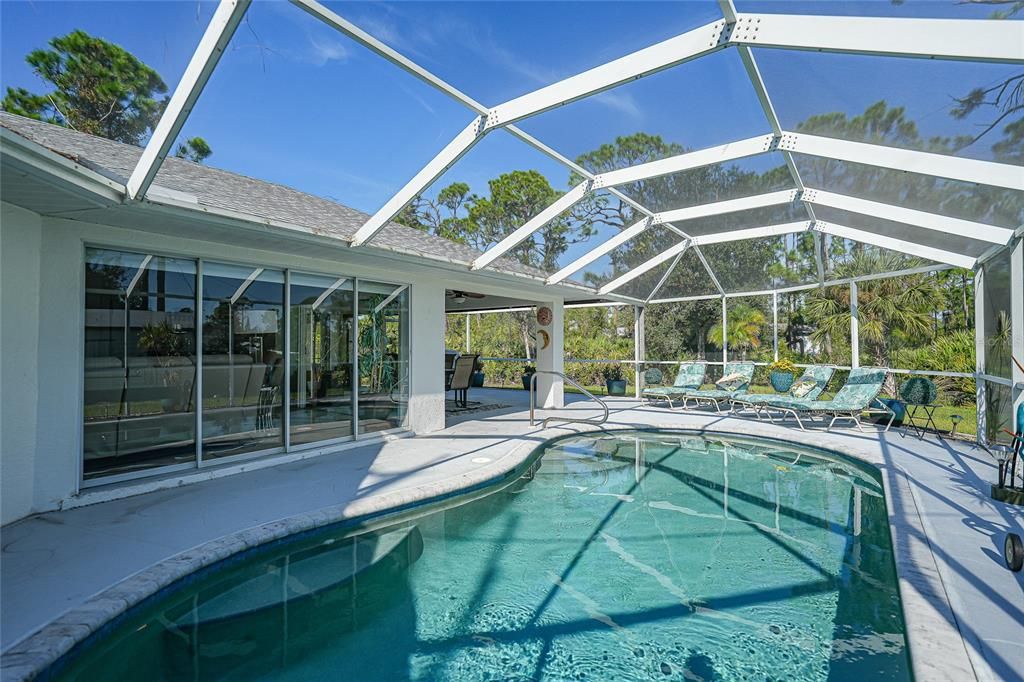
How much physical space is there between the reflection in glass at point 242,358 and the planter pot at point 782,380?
10.6 meters

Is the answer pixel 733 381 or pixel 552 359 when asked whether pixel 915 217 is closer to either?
pixel 733 381

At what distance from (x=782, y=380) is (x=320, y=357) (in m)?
10.2

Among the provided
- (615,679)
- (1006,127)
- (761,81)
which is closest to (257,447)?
(615,679)

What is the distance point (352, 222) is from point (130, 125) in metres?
3.63

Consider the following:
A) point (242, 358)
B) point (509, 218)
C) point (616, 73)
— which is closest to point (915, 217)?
point (616, 73)

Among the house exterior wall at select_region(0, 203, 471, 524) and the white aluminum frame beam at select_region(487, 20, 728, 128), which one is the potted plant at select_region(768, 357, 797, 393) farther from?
the house exterior wall at select_region(0, 203, 471, 524)

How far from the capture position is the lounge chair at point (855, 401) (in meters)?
9.34

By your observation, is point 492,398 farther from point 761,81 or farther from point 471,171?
point 761,81

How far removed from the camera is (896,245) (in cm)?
877

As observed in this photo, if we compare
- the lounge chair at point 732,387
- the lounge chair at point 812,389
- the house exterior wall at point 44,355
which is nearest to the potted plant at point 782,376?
the lounge chair at point 732,387

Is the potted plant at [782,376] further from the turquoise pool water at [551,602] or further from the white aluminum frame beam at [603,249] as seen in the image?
the turquoise pool water at [551,602]

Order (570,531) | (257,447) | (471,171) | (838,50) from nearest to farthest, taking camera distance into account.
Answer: (838,50) → (570,531) → (257,447) → (471,171)

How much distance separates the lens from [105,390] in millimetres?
5602

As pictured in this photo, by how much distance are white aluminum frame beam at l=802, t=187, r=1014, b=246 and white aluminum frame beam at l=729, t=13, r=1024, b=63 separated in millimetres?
4008
